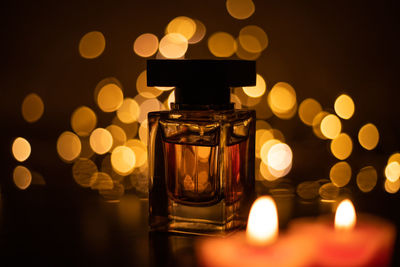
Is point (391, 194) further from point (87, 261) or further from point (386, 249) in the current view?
point (87, 261)

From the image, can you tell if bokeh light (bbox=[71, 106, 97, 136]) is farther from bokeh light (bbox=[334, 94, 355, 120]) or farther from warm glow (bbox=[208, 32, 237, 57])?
bokeh light (bbox=[334, 94, 355, 120])

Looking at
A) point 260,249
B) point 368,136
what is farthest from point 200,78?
point 368,136

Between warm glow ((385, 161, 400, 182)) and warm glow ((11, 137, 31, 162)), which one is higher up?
warm glow ((11, 137, 31, 162))

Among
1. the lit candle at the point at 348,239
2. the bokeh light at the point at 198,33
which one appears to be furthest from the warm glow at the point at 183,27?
the lit candle at the point at 348,239

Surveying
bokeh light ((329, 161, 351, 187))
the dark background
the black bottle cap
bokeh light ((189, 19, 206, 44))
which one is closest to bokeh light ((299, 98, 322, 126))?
the dark background

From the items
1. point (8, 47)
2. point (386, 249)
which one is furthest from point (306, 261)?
point (8, 47)

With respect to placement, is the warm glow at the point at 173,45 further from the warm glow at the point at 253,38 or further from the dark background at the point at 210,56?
the warm glow at the point at 253,38
